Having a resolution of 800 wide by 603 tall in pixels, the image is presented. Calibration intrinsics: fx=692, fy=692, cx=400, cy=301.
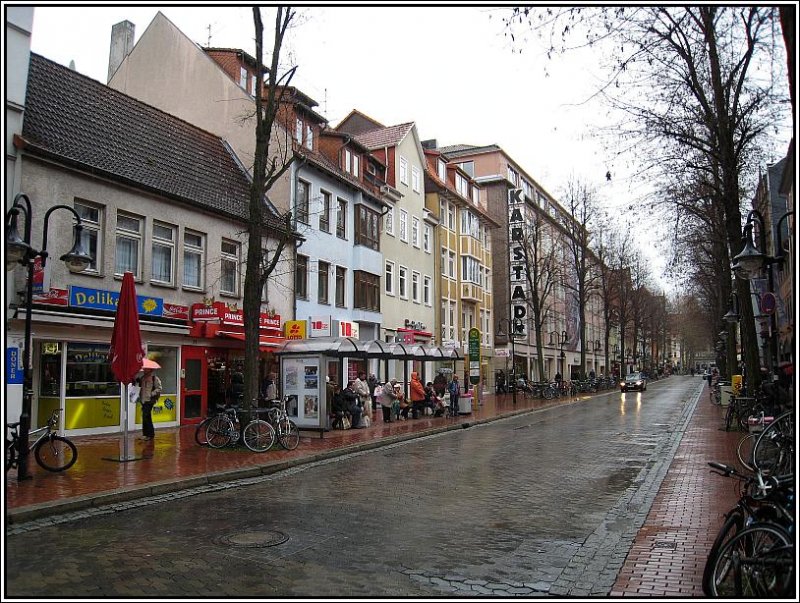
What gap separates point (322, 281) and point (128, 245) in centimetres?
1117

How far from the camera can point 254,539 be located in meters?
7.72

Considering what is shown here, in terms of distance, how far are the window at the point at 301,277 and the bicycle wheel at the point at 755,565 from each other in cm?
2407

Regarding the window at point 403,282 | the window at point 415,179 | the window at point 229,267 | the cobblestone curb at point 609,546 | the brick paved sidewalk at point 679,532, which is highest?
the window at point 415,179

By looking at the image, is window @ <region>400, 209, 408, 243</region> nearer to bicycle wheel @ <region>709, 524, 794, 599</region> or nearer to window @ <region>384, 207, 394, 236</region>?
window @ <region>384, 207, 394, 236</region>

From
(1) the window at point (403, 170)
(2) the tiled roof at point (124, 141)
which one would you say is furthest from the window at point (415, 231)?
(2) the tiled roof at point (124, 141)

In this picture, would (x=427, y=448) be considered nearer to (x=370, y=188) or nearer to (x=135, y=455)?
(x=135, y=455)

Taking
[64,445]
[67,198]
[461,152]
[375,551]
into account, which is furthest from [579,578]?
[461,152]

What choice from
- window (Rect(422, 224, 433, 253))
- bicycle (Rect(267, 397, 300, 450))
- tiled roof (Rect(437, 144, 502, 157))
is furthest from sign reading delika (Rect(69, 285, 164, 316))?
tiled roof (Rect(437, 144, 502, 157))

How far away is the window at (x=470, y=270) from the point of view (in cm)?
4878

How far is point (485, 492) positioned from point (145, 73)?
2549 centimetres

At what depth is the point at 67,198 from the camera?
18.3m

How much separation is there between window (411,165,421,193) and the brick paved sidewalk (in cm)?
2898

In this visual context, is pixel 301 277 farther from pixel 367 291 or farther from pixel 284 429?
pixel 284 429

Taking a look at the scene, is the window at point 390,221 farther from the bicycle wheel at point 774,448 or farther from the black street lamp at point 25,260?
the bicycle wheel at point 774,448
